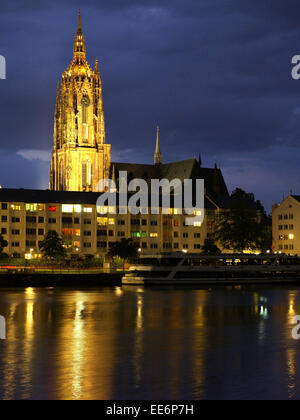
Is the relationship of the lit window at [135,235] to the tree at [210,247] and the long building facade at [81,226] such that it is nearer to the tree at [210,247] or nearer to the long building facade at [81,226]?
the long building facade at [81,226]

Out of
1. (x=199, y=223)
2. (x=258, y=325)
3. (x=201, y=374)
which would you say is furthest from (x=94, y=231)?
(x=201, y=374)

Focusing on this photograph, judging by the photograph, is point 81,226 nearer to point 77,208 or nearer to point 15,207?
point 77,208

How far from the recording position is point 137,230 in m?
188

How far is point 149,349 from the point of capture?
2103 inches

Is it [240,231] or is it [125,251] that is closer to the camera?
[125,251]

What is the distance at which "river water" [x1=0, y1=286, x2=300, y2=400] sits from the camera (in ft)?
133

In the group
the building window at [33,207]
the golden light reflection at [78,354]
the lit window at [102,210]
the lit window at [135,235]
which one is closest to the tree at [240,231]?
the lit window at [135,235]

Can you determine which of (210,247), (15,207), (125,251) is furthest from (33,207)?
(210,247)

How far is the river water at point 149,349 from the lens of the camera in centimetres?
4053

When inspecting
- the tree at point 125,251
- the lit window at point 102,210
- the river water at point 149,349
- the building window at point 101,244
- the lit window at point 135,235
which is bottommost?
the river water at point 149,349

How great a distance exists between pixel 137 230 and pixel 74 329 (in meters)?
123

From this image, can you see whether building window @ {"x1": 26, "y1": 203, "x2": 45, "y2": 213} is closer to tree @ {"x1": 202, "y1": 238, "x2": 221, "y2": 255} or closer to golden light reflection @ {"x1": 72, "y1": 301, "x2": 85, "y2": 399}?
tree @ {"x1": 202, "y1": 238, "x2": 221, "y2": 255}

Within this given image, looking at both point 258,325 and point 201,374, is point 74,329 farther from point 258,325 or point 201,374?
point 201,374
